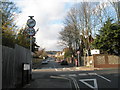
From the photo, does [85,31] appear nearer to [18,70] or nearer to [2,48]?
[18,70]

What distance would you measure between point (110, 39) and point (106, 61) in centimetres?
343

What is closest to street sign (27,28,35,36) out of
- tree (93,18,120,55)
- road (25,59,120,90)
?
road (25,59,120,90)

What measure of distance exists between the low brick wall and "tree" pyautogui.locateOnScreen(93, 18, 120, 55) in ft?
3.61

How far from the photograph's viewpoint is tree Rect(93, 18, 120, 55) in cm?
2566

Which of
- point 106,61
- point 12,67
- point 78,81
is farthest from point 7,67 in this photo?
point 106,61

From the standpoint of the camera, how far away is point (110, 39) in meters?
26.0

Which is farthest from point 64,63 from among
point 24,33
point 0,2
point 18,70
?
point 18,70

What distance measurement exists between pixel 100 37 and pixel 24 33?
509 inches

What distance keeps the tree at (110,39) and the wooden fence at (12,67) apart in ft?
61.2

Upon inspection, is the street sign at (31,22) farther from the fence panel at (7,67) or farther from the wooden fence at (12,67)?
the fence panel at (7,67)

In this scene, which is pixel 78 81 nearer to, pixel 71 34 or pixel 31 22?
pixel 31 22

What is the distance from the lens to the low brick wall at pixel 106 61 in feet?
83.8

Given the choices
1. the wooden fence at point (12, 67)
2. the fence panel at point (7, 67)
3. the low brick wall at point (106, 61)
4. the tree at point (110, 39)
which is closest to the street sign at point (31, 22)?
the wooden fence at point (12, 67)

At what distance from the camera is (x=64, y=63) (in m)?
45.1
